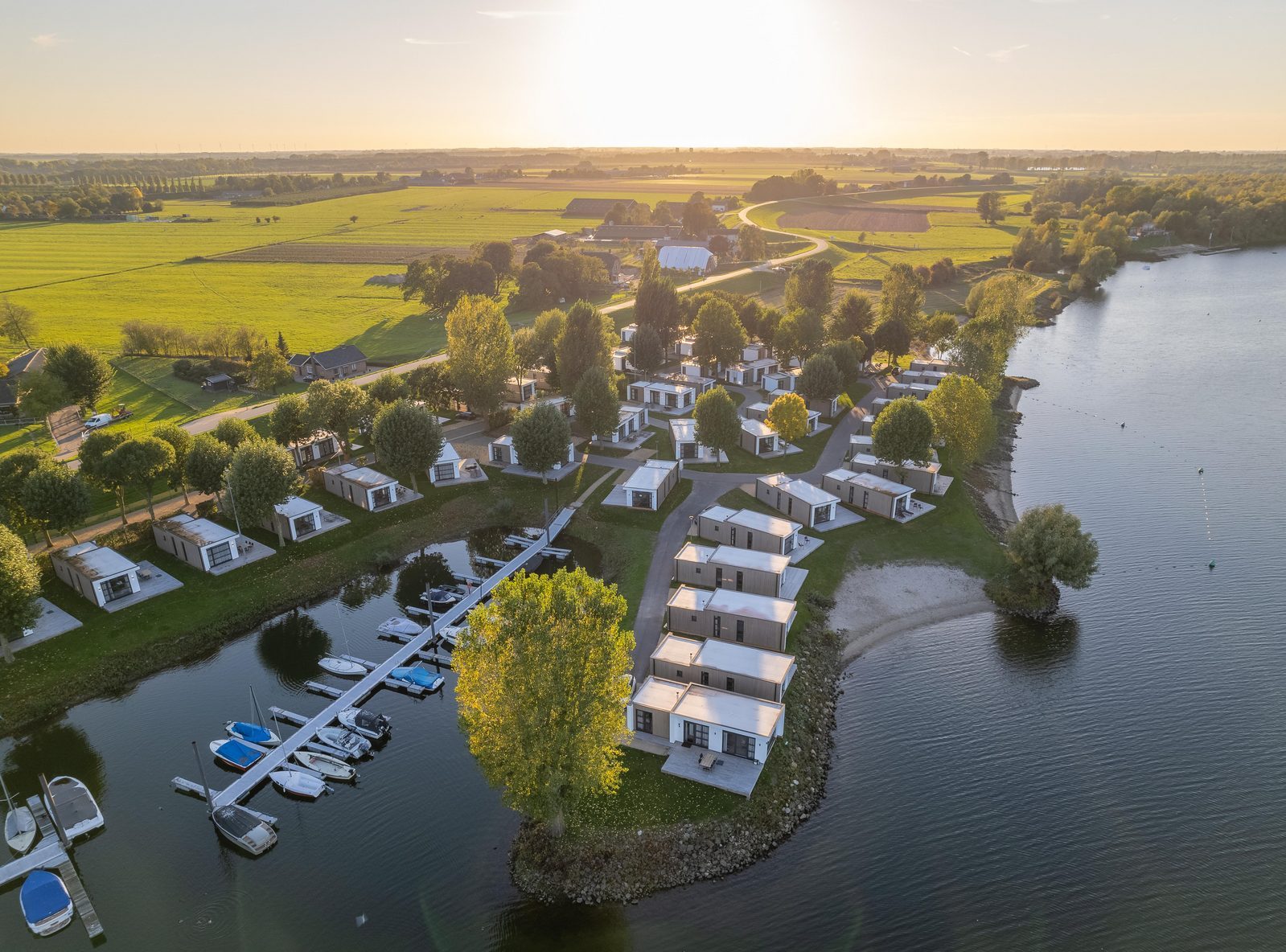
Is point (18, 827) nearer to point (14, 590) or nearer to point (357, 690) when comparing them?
point (14, 590)

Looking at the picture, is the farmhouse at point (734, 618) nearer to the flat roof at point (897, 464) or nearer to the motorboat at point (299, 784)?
the motorboat at point (299, 784)

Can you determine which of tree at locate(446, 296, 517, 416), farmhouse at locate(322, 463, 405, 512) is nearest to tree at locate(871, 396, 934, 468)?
tree at locate(446, 296, 517, 416)

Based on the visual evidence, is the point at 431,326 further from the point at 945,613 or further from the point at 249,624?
the point at 945,613

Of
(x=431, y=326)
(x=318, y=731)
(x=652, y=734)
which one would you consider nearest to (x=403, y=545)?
(x=318, y=731)

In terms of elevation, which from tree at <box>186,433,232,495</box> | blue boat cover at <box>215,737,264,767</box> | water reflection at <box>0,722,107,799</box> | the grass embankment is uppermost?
tree at <box>186,433,232,495</box>

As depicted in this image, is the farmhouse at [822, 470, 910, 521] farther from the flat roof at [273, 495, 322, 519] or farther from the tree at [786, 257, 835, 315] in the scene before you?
the tree at [786, 257, 835, 315]

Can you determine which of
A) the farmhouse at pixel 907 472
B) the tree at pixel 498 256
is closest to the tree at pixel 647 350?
the farmhouse at pixel 907 472
